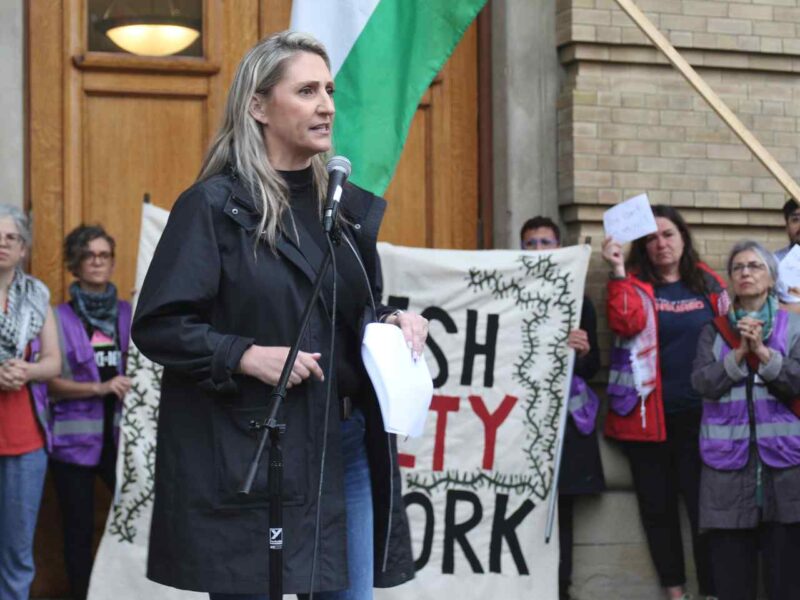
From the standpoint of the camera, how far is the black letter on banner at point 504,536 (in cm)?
Answer: 722

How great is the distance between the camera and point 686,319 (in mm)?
7477

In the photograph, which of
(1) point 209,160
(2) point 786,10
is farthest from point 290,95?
(2) point 786,10

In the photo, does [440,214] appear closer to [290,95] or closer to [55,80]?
[55,80]

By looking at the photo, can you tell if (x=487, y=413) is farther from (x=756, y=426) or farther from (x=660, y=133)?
(x=660, y=133)

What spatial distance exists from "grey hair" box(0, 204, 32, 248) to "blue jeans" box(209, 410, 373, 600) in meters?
3.34

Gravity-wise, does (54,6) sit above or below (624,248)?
above

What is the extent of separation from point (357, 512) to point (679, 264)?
414 centimetres

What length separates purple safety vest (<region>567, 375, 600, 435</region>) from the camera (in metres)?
7.53

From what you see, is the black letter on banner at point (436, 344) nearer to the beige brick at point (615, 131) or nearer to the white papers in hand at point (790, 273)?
the beige brick at point (615, 131)

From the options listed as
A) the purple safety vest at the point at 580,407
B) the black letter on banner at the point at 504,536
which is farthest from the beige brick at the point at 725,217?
the black letter on banner at the point at 504,536

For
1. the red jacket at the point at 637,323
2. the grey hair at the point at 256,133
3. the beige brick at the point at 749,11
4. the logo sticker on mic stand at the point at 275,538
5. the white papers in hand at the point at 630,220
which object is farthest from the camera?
the beige brick at the point at 749,11

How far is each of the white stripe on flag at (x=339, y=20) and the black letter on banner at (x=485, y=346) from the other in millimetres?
1550

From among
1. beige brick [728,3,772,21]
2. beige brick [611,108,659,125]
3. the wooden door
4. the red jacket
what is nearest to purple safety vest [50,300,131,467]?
the wooden door

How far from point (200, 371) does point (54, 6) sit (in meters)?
4.55
